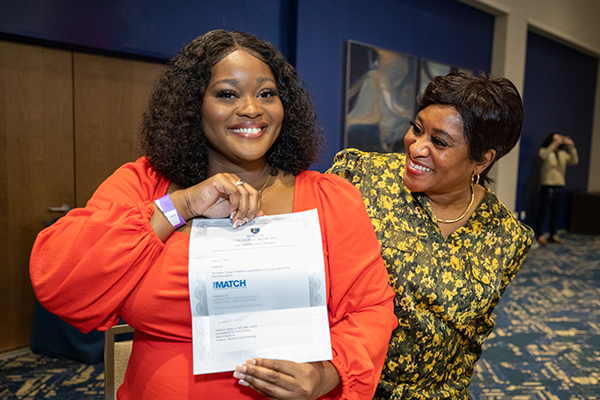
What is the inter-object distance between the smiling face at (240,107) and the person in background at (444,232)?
1.89 ft

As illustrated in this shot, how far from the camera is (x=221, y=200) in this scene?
98 cm

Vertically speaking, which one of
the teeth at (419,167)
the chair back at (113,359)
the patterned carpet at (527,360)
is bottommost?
the patterned carpet at (527,360)

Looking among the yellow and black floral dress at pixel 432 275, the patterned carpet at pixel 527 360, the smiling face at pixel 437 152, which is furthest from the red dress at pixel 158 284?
the patterned carpet at pixel 527 360

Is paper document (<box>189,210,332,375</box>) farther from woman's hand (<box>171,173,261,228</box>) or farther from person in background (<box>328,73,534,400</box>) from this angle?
person in background (<box>328,73,534,400</box>)

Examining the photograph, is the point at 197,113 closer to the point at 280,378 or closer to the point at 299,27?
the point at 280,378

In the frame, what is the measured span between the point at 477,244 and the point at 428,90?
Answer: 56 centimetres

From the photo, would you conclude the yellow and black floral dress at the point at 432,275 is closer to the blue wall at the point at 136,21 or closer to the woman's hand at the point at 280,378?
the woman's hand at the point at 280,378

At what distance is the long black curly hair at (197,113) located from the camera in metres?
1.02

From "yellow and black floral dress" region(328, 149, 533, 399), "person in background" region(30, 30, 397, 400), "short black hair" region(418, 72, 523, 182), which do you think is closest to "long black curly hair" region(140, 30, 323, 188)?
"person in background" region(30, 30, 397, 400)

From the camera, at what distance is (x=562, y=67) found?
759cm

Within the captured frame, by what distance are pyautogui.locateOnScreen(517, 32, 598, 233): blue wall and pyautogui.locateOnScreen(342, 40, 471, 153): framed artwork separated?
289 cm

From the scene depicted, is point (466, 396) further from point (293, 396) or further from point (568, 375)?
point (568, 375)

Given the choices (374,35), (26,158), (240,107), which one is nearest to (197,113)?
(240,107)

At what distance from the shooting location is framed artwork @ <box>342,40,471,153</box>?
4199mm
